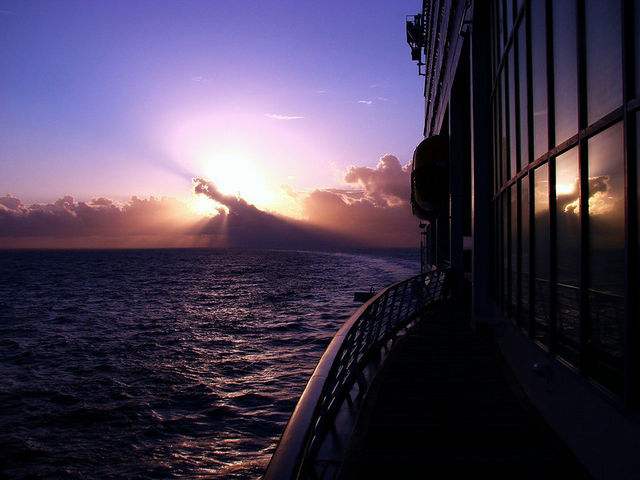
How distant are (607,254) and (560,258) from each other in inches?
48.2

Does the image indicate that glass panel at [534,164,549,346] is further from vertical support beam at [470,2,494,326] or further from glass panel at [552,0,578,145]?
vertical support beam at [470,2,494,326]

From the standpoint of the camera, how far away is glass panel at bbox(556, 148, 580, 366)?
4598 millimetres

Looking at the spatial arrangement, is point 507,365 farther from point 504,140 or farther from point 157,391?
point 157,391

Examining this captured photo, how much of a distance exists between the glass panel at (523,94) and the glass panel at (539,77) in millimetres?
441

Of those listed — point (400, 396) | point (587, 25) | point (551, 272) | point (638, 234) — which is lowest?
point (400, 396)

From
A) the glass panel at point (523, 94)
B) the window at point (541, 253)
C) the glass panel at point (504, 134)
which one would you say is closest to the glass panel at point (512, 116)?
the glass panel at point (504, 134)

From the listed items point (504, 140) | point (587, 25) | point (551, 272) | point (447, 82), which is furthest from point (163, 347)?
point (587, 25)

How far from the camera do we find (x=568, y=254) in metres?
4.80

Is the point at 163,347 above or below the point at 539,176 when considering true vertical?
below

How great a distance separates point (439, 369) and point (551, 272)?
288 centimetres

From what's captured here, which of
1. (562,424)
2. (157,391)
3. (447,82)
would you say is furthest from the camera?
(447,82)

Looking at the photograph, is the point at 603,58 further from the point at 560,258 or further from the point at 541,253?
the point at 541,253

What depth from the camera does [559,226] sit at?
5.12 metres

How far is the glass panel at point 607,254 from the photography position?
3.67 meters
